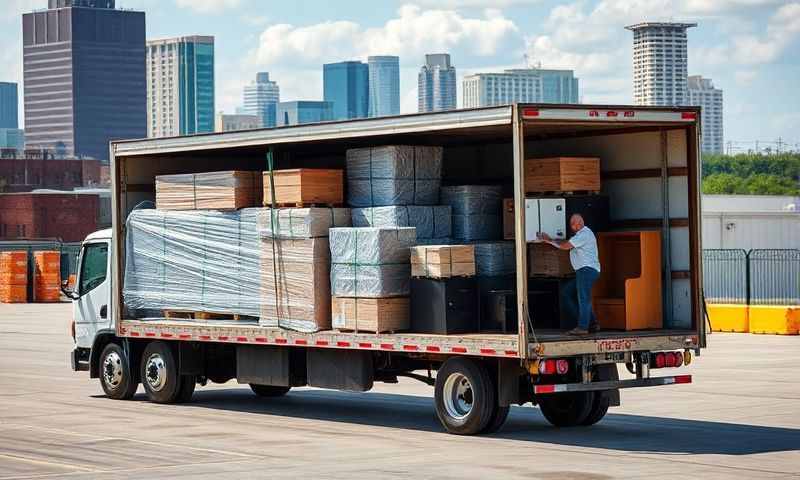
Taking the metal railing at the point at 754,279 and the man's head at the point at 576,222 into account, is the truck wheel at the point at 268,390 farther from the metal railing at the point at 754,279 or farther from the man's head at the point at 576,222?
the metal railing at the point at 754,279

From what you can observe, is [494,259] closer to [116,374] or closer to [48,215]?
[116,374]

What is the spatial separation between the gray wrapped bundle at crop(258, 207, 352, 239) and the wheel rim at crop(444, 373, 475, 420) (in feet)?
8.78

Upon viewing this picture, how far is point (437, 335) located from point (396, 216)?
1.69 m

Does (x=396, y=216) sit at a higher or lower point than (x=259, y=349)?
higher

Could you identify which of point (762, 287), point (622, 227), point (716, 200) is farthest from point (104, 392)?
point (716, 200)

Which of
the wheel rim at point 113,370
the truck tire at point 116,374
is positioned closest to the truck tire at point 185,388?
the truck tire at point 116,374

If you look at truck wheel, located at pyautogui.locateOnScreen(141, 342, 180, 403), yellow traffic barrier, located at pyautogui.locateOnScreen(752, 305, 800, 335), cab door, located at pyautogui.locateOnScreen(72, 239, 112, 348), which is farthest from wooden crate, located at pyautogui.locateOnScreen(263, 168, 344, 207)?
yellow traffic barrier, located at pyautogui.locateOnScreen(752, 305, 800, 335)

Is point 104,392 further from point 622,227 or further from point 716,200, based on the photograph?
point 716,200

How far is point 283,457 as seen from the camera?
612 inches

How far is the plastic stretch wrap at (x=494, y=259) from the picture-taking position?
1770 centimetres

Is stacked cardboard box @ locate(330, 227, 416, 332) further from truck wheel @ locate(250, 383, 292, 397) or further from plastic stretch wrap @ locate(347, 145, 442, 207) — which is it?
truck wheel @ locate(250, 383, 292, 397)

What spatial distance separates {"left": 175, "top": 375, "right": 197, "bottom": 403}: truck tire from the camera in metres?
21.3

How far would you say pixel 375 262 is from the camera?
699 inches

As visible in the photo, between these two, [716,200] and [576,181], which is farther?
[716,200]
